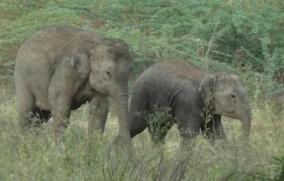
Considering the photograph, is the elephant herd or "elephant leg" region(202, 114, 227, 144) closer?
the elephant herd

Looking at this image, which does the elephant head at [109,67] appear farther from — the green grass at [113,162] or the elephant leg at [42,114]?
the green grass at [113,162]

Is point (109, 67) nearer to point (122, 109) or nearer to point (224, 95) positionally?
point (122, 109)

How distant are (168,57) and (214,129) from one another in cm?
565

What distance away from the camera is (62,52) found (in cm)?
1073

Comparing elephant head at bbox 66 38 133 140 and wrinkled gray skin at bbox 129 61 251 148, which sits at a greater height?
elephant head at bbox 66 38 133 140

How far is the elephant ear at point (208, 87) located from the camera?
36.3 ft

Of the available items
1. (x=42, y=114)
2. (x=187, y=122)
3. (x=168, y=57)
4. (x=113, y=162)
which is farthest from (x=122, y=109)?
(x=168, y=57)

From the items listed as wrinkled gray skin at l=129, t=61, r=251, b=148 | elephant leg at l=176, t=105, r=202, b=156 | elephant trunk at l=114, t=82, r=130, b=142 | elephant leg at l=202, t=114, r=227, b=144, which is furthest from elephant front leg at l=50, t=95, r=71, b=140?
elephant leg at l=202, t=114, r=227, b=144

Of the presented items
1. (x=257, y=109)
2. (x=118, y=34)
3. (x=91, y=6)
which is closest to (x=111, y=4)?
(x=91, y=6)

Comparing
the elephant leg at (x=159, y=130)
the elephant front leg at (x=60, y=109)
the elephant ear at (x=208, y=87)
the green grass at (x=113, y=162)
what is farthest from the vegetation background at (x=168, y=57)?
the elephant ear at (x=208, y=87)

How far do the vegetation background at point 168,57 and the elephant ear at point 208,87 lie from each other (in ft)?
1.65

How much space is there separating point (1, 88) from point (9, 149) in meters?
7.82

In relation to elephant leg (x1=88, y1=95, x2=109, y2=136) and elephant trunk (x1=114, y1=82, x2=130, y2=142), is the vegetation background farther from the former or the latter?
elephant leg (x1=88, y1=95, x2=109, y2=136)

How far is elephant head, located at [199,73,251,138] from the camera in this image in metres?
11.0
